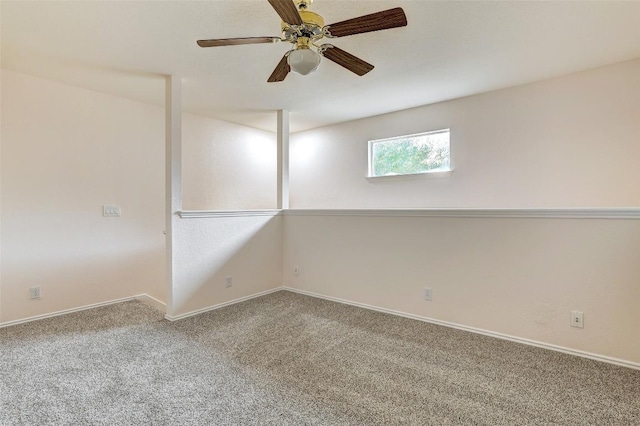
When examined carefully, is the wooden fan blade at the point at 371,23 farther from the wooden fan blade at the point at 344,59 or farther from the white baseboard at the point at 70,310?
the white baseboard at the point at 70,310

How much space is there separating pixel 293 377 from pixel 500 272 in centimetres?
194

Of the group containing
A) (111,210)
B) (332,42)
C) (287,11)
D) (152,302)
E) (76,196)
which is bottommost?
(152,302)

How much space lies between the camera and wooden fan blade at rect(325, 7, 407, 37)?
5.13ft

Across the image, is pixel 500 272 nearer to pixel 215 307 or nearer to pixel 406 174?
pixel 406 174

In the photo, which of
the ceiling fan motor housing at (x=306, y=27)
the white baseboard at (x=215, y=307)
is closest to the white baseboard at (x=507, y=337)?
the white baseboard at (x=215, y=307)

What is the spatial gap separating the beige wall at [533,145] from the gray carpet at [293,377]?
1675mm

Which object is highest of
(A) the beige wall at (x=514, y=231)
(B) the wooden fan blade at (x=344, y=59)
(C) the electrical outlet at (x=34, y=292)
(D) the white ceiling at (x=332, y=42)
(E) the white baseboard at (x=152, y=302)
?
(D) the white ceiling at (x=332, y=42)

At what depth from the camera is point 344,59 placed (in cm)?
203

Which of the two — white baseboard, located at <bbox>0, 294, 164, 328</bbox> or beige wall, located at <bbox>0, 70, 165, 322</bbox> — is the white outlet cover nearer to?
white baseboard, located at <bbox>0, 294, 164, 328</bbox>

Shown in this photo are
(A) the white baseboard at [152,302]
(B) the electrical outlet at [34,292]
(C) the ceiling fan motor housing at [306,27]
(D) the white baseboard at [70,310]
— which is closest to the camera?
(C) the ceiling fan motor housing at [306,27]

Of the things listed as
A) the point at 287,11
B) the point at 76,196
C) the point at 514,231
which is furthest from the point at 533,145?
the point at 76,196

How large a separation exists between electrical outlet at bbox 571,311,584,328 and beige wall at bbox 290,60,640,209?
1.24m

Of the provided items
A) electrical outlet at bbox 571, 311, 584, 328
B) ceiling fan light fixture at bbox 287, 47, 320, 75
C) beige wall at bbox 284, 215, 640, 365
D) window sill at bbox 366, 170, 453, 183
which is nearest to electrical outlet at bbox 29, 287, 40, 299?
beige wall at bbox 284, 215, 640, 365

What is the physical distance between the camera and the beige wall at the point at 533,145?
2850 mm
